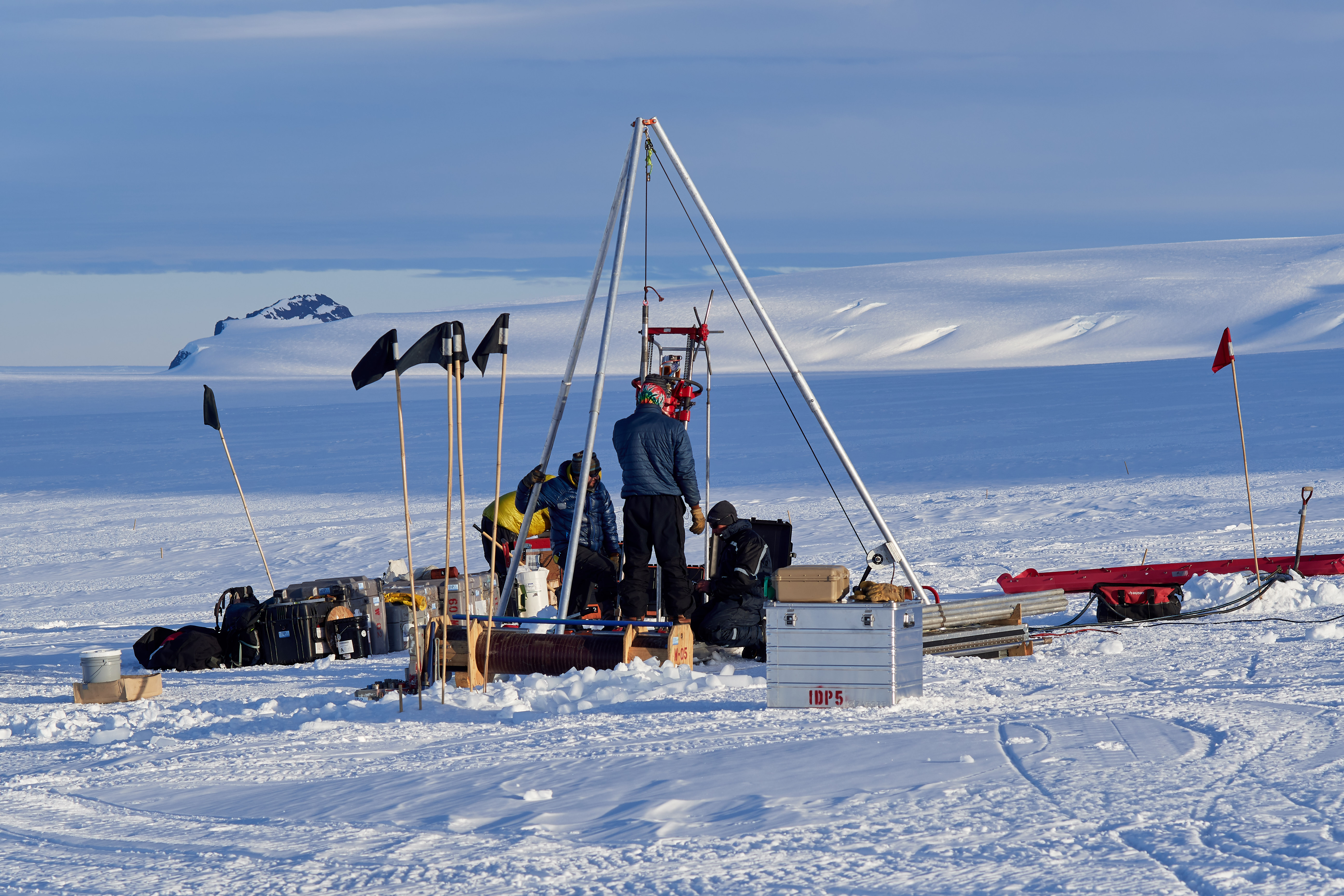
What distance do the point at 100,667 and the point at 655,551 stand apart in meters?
2.96

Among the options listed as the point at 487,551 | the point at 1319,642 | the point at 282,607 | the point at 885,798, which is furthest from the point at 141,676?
the point at 1319,642

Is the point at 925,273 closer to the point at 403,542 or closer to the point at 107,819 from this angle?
the point at 403,542

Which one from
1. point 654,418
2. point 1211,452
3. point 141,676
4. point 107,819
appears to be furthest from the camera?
point 1211,452

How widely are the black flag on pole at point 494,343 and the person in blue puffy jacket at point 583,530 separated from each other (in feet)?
5.83

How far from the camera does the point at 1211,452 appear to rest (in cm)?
1934

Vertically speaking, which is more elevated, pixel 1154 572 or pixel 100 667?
pixel 1154 572

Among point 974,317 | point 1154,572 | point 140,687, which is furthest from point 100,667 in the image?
point 974,317

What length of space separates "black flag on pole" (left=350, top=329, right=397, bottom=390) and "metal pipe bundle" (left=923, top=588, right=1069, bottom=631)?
9.70 ft

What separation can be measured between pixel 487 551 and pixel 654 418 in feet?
10.5

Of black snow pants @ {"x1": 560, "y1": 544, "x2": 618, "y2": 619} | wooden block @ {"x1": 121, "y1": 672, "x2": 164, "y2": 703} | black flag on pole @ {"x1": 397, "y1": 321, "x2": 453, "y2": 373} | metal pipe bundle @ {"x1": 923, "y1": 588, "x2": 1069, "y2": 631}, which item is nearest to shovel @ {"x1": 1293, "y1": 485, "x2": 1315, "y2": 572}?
metal pipe bundle @ {"x1": 923, "y1": 588, "x2": 1069, "y2": 631}

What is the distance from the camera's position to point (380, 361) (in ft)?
20.3

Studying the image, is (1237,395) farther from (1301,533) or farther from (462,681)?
(462,681)

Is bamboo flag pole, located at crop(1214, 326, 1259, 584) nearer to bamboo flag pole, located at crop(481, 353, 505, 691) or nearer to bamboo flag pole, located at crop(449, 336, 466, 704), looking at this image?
bamboo flag pole, located at crop(481, 353, 505, 691)

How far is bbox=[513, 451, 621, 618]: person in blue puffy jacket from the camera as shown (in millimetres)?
8453
